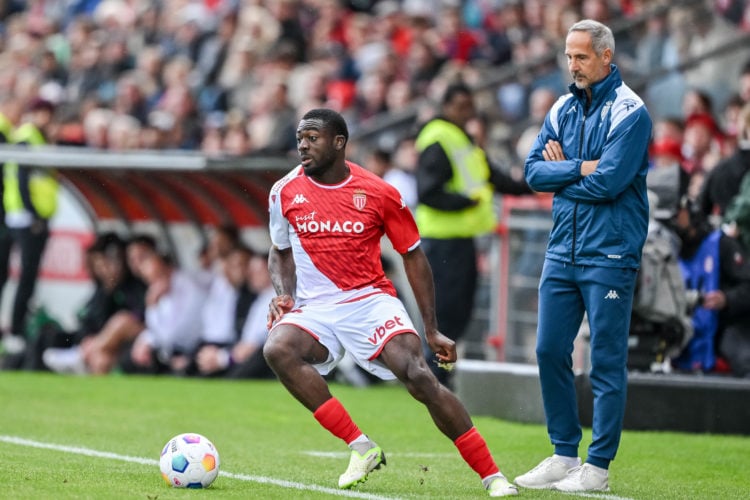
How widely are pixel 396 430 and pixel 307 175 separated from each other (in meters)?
3.66

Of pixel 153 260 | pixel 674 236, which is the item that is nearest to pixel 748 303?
pixel 674 236

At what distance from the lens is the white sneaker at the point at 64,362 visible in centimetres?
1653

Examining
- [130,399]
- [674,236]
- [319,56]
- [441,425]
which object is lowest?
[130,399]

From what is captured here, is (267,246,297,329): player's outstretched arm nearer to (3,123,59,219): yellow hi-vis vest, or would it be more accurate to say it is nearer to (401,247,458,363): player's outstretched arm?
(401,247,458,363): player's outstretched arm

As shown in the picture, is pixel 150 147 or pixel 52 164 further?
pixel 150 147

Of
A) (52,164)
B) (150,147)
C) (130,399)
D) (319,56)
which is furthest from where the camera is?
(319,56)

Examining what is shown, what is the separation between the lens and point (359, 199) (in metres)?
8.11

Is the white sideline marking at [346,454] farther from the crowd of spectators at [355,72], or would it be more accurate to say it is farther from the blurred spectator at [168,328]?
the blurred spectator at [168,328]

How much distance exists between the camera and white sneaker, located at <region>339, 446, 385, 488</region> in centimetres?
777

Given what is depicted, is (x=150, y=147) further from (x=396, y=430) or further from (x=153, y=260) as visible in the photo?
(x=396, y=430)

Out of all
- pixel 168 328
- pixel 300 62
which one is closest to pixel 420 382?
pixel 168 328

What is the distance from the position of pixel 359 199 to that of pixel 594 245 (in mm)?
→ 1285

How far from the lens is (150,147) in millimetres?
19516

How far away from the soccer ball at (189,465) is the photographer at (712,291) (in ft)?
16.9
